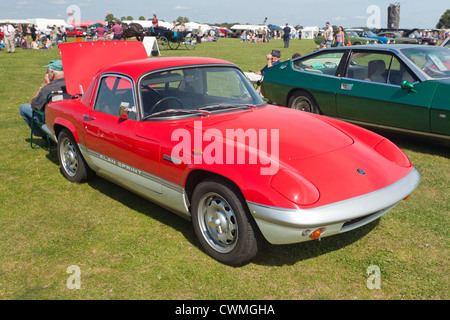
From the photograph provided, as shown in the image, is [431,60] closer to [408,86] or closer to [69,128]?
[408,86]

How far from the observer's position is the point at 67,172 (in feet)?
18.0

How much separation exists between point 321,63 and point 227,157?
4.94m

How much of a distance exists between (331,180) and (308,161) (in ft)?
0.84

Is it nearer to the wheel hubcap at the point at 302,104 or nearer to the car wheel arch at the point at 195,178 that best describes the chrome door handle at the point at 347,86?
the wheel hubcap at the point at 302,104

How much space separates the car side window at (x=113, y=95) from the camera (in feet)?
14.1

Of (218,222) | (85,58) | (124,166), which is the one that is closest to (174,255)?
(218,222)

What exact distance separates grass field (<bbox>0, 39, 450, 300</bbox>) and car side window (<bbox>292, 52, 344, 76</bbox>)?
2832 mm

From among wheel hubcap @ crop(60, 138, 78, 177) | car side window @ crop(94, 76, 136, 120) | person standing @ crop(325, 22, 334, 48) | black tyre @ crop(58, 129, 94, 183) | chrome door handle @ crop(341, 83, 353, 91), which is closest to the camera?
car side window @ crop(94, 76, 136, 120)

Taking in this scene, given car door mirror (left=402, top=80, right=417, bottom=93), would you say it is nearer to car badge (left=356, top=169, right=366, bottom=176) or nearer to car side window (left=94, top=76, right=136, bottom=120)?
car badge (left=356, top=169, right=366, bottom=176)

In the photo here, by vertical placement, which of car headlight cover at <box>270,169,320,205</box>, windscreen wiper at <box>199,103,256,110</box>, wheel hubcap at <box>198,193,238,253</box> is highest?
windscreen wiper at <box>199,103,256,110</box>

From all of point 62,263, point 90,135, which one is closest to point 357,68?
point 90,135

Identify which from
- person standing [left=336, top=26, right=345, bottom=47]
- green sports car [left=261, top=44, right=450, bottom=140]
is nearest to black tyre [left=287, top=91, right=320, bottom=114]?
green sports car [left=261, top=44, right=450, bottom=140]

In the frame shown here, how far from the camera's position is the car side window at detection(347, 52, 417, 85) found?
20.6 feet

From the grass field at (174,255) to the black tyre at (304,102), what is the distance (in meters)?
2.76
